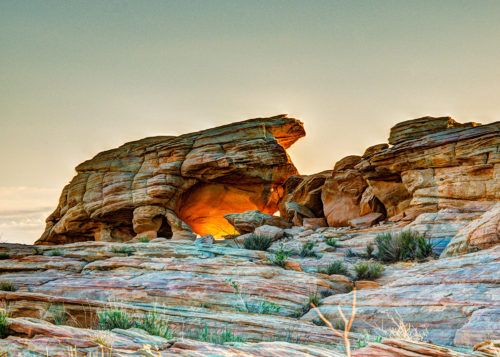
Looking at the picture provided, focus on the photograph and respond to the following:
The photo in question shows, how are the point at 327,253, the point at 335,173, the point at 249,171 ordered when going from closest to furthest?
the point at 327,253 → the point at 335,173 → the point at 249,171

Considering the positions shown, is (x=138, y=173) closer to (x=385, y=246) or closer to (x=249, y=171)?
(x=249, y=171)

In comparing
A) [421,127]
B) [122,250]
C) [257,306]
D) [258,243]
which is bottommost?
[257,306]

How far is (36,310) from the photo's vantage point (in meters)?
6.78

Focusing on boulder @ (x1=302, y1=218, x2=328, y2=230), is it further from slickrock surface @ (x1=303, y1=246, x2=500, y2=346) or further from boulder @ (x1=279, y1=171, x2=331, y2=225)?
slickrock surface @ (x1=303, y1=246, x2=500, y2=346)

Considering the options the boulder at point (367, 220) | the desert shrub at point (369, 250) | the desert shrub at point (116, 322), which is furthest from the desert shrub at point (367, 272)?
the boulder at point (367, 220)

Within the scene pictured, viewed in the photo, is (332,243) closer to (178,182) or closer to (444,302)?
(444,302)

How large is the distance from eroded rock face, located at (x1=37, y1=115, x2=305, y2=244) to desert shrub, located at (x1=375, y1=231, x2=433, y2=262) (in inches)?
572

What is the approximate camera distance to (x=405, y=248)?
37.6ft

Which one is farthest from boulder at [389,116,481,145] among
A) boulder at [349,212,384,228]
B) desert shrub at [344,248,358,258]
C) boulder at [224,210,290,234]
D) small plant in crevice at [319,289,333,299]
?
small plant in crevice at [319,289,333,299]

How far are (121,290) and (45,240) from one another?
26.5m

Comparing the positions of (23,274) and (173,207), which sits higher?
(173,207)

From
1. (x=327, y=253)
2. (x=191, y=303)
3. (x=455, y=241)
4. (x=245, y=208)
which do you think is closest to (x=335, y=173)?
(x=245, y=208)

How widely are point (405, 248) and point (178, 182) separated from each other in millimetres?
17961

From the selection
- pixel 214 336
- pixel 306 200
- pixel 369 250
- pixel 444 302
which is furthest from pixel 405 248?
pixel 306 200
